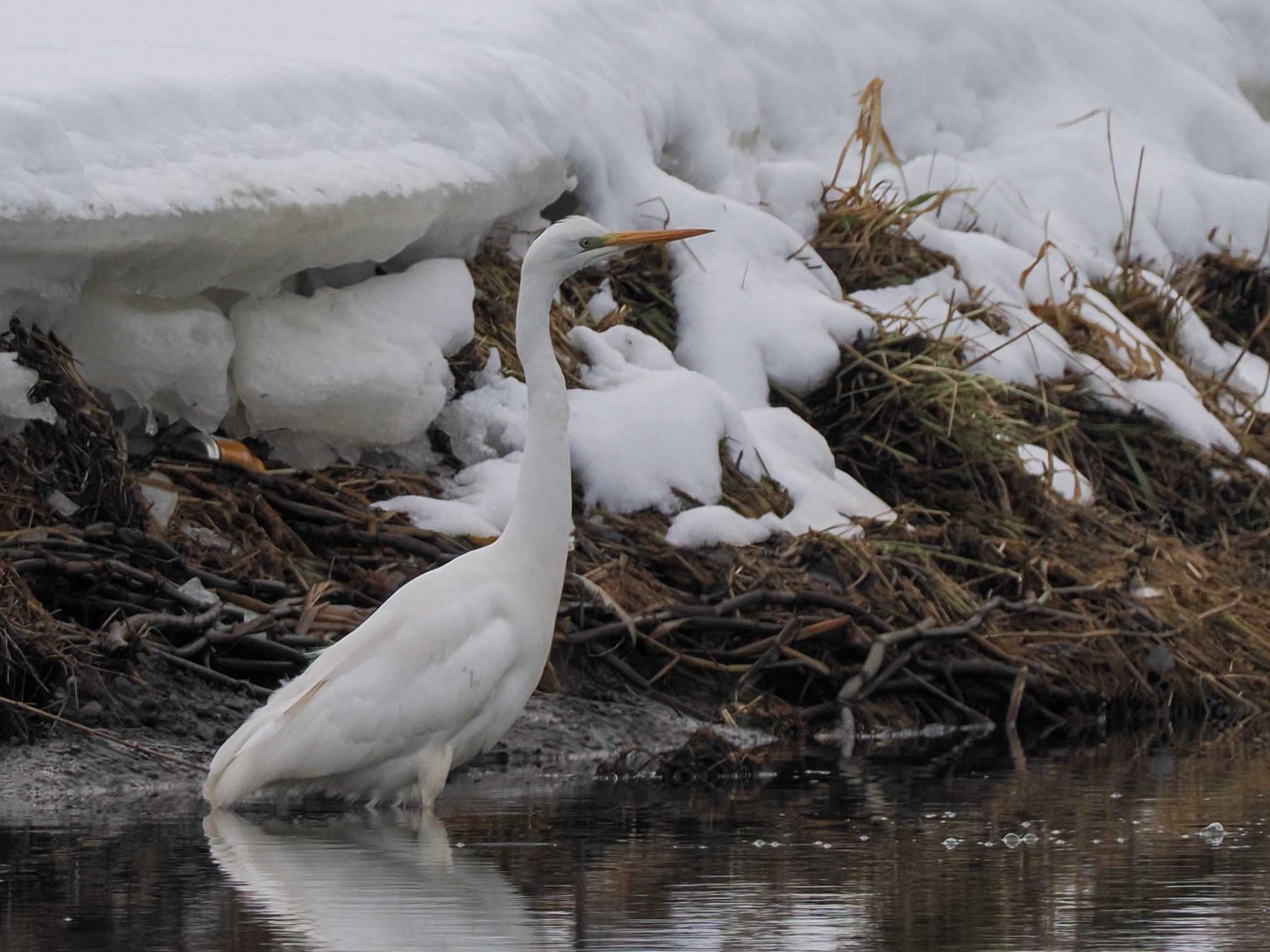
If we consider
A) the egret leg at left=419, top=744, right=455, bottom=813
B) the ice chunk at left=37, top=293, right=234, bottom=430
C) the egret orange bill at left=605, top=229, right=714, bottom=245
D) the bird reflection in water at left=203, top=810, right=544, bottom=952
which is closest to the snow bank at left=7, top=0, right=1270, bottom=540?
the ice chunk at left=37, top=293, right=234, bottom=430

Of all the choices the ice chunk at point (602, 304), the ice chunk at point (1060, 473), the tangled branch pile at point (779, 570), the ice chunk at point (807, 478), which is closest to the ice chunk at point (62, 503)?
the tangled branch pile at point (779, 570)

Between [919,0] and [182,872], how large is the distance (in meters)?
9.72

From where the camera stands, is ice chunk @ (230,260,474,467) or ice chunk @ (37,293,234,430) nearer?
ice chunk @ (37,293,234,430)

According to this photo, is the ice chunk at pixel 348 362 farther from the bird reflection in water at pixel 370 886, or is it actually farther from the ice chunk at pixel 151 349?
the bird reflection in water at pixel 370 886

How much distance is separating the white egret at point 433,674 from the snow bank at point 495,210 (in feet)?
4.74

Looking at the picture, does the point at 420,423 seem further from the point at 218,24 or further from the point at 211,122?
the point at 218,24

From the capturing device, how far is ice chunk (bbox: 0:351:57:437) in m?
5.95

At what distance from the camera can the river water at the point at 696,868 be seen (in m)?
3.27

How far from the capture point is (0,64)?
262 inches

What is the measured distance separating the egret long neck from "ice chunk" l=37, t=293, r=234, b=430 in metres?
1.55

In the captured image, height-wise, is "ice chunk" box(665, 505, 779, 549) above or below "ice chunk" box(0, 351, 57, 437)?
below

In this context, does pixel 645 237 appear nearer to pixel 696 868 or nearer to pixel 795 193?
pixel 696 868

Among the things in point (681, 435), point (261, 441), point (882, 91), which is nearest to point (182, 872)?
point (261, 441)

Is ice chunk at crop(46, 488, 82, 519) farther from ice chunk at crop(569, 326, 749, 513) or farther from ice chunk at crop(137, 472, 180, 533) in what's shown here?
ice chunk at crop(569, 326, 749, 513)
